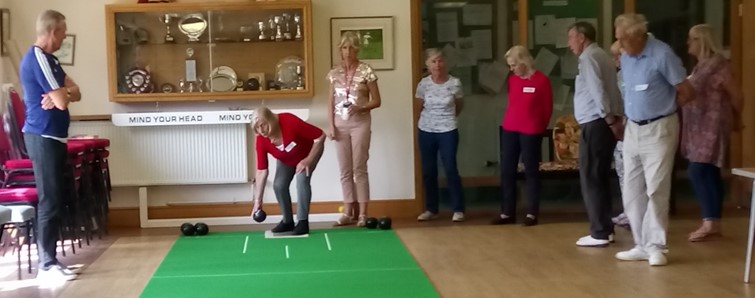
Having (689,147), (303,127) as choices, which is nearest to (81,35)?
(303,127)

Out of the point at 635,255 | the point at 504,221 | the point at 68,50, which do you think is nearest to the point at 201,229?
the point at 68,50

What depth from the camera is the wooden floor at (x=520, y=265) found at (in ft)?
14.8

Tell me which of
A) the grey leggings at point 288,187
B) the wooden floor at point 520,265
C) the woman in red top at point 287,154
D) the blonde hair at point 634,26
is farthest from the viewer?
the grey leggings at point 288,187

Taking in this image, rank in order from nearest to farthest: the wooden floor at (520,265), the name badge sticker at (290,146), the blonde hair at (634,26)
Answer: the wooden floor at (520,265), the blonde hair at (634,26), the name badge sticker at (290,146)

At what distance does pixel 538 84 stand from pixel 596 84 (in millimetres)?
1308

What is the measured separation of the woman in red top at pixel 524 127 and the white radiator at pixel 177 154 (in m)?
2.03

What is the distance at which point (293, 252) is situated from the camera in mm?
5754

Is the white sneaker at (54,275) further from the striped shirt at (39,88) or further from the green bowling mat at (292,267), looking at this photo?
the striped shirt at (39,88)

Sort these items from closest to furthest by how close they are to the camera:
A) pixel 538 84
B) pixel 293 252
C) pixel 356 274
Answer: pixel 356 274
pixel 293 252
pixel 538 84

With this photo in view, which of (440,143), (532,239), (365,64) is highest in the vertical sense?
(365,64)

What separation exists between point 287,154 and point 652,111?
2.47m

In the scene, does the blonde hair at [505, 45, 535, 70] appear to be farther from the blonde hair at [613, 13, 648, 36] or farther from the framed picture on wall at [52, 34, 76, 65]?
the framed picture on wall at [52, 34, 76, 65]

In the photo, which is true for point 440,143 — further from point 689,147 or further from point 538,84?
point 689,147

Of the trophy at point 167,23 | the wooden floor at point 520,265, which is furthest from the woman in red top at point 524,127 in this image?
the trophy at point 167,23
